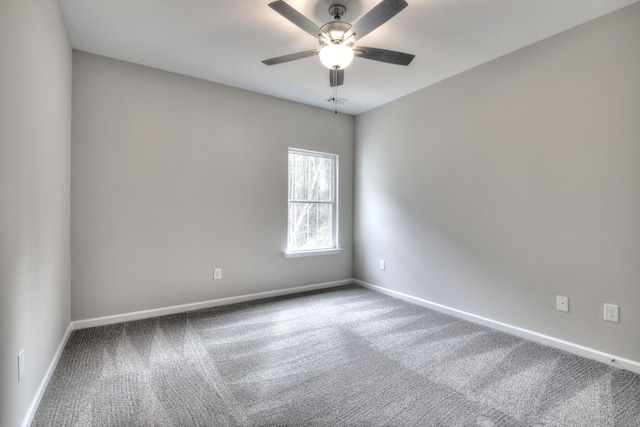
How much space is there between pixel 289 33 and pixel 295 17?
70cm

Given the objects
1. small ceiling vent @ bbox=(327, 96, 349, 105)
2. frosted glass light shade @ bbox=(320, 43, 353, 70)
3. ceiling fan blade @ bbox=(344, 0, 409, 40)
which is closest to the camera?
ceiling fan blade @ bbox=(344, 0, 409, 40)

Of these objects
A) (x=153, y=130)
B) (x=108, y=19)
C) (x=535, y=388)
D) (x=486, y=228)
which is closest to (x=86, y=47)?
(x=108, y=19)

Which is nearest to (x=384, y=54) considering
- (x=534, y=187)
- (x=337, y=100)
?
(x=534, y=187)

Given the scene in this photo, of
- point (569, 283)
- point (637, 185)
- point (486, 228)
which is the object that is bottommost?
point (569, 283)

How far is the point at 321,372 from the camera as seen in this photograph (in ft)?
7.01

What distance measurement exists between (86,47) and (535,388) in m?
4.40

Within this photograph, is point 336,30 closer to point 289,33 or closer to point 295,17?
point 295,17

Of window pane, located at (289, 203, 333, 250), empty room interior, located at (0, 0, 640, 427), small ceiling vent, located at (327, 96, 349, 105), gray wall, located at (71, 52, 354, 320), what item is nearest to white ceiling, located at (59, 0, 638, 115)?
empty room interior, located at (0, 0, 640, 427)

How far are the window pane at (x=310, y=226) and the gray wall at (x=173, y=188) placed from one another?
0.18m

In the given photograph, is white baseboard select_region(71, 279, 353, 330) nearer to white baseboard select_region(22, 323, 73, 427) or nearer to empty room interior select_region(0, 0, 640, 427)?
empty room interior select_region(0, 0, 640, 427)

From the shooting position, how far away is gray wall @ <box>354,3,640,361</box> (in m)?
2.18

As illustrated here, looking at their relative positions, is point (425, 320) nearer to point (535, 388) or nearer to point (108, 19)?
point (535, 388)

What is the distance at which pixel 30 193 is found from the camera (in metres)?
1.65

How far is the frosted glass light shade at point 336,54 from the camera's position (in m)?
2.01
